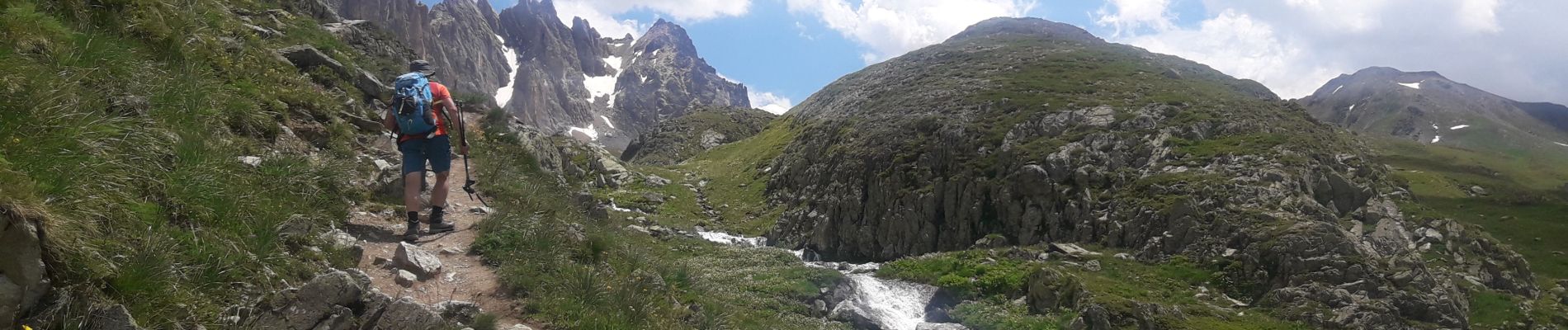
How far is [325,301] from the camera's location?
18.1 ft

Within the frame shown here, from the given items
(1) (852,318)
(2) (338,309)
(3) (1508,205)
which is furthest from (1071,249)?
(3) (1508,205)

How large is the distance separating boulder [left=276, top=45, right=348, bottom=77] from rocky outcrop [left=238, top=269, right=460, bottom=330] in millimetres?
8972

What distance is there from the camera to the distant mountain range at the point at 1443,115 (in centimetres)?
13262

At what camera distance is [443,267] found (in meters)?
7.79

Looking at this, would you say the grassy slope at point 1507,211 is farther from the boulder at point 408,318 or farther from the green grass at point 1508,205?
the boulder at point 408,318

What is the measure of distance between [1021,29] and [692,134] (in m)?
49.2

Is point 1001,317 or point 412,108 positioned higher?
point 412,108

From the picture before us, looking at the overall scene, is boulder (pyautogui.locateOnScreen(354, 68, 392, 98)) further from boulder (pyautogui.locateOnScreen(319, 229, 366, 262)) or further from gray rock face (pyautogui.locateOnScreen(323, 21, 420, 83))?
boulder (pyautogui.locateOnScreen(319, 229, 366, 262))

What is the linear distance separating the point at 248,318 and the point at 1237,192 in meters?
31.5

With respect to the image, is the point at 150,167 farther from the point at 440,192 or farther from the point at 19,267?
the point at 440,192

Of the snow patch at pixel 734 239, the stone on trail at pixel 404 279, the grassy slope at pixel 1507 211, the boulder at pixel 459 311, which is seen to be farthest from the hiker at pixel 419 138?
the grassy slope at pixel 1507 211

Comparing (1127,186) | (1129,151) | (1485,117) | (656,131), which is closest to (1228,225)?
(1127,186)

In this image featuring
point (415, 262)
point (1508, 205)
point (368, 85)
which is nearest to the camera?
point (415, 262)

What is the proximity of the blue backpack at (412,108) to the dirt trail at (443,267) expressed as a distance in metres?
1.18
